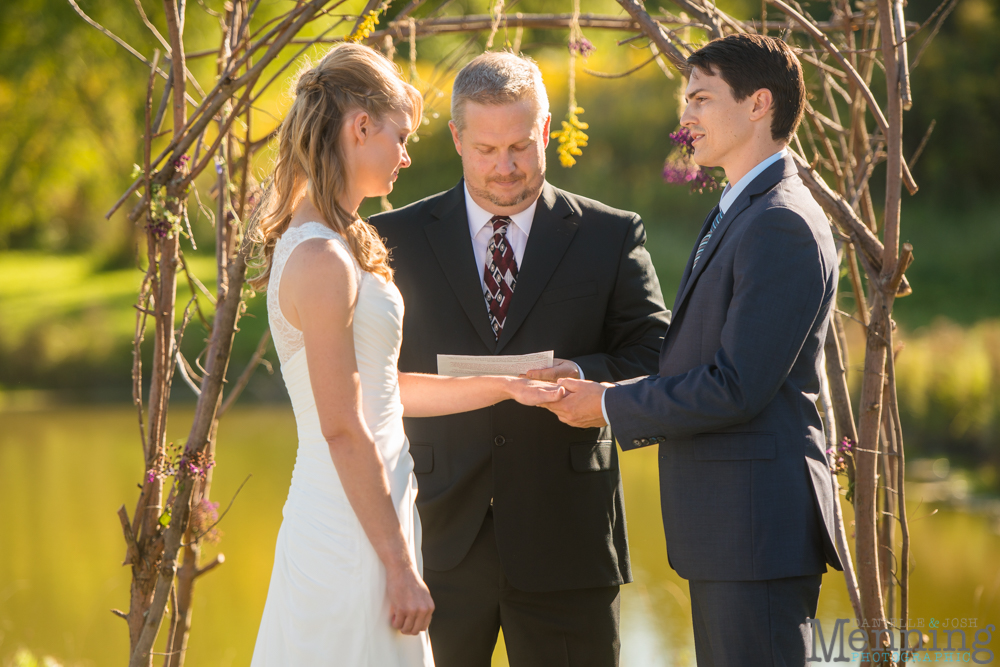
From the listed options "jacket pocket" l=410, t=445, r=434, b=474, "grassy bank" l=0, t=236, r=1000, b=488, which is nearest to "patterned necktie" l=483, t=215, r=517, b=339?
"jacket pocket" l=410, t=445, r=434, b=474

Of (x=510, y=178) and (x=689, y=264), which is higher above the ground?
(x=510, y=178)

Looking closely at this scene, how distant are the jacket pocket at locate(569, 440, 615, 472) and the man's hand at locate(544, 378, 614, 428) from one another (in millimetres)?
239

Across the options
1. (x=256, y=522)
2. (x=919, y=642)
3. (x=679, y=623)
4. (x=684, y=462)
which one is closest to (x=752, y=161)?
(x=684, y=462)

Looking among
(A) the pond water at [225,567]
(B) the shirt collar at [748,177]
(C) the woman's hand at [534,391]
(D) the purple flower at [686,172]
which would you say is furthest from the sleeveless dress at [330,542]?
(A) the pond water at [225,567]

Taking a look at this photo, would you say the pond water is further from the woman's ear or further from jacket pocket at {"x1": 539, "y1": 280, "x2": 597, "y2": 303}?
the woman's ear

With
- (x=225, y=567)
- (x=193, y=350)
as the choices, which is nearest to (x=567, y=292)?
(x=225, y=567)

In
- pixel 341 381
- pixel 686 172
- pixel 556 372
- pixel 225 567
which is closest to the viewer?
pixel 341 381

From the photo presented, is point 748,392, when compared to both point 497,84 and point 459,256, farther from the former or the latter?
point 497,84

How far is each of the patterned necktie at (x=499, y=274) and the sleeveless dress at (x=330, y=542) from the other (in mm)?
579

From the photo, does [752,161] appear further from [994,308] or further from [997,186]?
[997,186]

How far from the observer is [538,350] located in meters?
2.26

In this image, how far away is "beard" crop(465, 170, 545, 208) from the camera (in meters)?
2.28

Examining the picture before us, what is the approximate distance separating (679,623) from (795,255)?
3.48m

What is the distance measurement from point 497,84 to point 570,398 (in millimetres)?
826
